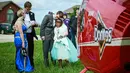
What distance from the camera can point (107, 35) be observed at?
482 cm

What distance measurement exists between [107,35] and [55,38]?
7.49 m

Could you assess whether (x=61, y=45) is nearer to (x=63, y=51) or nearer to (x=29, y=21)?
(x=63, y=51)

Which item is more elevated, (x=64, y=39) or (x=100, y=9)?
(x=100, y=9)

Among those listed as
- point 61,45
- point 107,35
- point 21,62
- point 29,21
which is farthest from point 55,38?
point 107,35

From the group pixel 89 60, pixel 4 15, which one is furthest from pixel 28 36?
pixel 4 15

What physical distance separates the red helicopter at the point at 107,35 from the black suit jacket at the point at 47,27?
264 inches

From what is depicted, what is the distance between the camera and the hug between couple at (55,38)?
1213 cm

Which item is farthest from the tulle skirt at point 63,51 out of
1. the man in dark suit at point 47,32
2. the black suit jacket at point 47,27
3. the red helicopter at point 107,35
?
the red helicopter at point 107,35

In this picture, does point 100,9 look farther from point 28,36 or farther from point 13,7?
point 13,7

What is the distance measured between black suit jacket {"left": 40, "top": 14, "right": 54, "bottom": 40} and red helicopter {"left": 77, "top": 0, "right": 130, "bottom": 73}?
671 centimetres

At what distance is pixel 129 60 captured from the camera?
491 centimetres

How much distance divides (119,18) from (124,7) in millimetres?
142

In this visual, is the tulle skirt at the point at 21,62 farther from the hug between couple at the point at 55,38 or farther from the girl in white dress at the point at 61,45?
the girl in white dress at the point at 61,45

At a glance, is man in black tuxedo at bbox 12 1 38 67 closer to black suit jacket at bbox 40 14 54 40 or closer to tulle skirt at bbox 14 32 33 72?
tulle skirt at bbox 14 32 33 72
